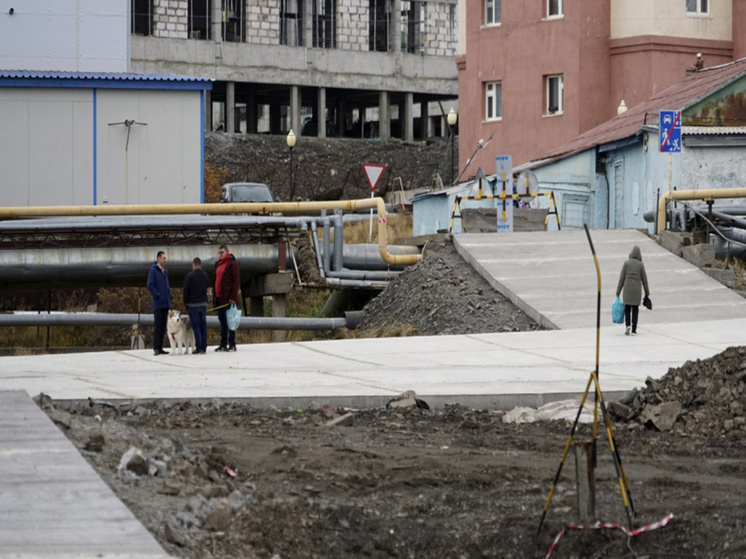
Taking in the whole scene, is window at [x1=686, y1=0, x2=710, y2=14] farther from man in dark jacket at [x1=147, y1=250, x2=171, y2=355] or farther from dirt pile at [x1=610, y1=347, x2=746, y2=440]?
dirt pile at [x1=610, y1=347, x2=746, y2=440]

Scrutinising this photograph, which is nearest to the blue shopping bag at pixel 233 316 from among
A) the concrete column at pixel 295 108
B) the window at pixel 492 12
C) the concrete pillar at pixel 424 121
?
the window at pixel 492 12

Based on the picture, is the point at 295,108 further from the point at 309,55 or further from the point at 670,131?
the point at 670,131

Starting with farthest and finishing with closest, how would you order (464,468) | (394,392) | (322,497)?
(394,392) → (464,468) → (322,497)

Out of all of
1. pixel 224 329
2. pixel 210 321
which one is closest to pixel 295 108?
pixel 210 321

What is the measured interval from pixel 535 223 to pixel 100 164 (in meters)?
11.1

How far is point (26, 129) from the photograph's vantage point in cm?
3086

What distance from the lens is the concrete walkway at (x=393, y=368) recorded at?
6.77 metres

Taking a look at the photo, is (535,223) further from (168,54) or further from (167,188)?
(168,54)

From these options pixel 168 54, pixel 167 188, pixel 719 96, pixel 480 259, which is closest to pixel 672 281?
pixel 480 259

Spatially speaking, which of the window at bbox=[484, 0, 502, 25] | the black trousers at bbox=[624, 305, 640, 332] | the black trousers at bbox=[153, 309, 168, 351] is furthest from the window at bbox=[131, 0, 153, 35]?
the black trousers at bbox=[153, 309, 168, 351]

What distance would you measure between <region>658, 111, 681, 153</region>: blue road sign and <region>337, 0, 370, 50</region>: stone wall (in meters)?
45.1

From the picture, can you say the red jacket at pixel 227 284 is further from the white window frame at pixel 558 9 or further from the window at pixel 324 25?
the window at pixel 324 25

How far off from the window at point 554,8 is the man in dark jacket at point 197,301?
106 feet

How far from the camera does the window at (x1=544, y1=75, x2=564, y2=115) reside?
4722 cm
